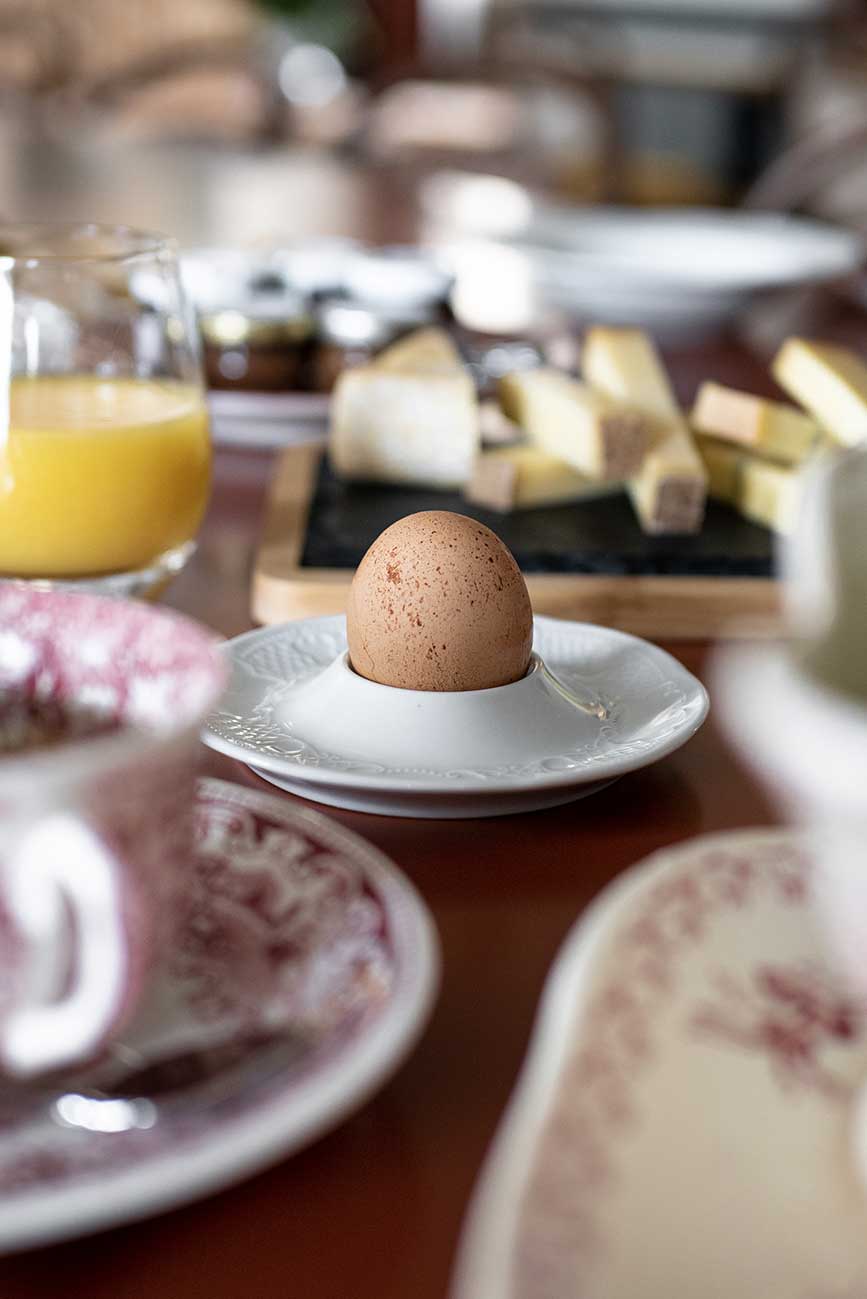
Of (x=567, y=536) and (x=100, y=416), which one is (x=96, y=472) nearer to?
(x=100, y=416)


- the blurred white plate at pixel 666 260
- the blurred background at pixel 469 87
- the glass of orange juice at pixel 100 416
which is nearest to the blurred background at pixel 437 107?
the blurred background at pixel 469 87

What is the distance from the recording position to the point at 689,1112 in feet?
0.87

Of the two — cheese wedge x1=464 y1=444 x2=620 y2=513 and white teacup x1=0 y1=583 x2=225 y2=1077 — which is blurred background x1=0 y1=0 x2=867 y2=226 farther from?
white teacup x1=0 y1=583 x2=225 y2=1077

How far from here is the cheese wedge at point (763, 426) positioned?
813 mm

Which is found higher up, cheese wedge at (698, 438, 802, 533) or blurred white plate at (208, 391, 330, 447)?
cheese wedge at (698, 438, 802, 533)

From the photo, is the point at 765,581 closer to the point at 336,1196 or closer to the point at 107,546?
the point at 107,546

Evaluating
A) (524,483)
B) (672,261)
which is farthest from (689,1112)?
(672,261)

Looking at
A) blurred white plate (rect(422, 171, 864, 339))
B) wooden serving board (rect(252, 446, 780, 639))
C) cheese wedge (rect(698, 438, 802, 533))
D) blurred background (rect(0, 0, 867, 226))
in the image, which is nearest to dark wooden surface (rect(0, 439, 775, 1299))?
wooden serving board (rect(252, 446, 780, 639))

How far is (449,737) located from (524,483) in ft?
1.24

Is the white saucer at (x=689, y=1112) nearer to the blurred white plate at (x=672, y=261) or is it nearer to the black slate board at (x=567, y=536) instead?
the black slate board at (x=567, y=536)

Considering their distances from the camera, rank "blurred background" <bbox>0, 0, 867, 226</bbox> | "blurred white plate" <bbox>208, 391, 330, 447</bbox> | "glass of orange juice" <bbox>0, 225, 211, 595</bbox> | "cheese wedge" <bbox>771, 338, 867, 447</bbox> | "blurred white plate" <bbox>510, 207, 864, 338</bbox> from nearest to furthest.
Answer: "glass of orange juice" <bbox>0, 225, 211, 595</bbox>
"cheese wedge" <bbox>771, 338, 867, 447</bbox>
"blurred white plate" <bbox>208, 391, 330, 447</bbox>
"blurred white plate" <bbox>510, 207, 864, 338</bbox>
"blurred background" <bbox>0, 0, 867, 226</bbox>

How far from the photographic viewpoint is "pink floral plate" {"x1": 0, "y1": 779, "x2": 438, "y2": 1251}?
24 centimetres

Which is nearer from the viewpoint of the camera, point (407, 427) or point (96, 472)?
point (96, 472)

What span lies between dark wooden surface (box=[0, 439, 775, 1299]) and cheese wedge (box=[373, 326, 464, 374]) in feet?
1.50
